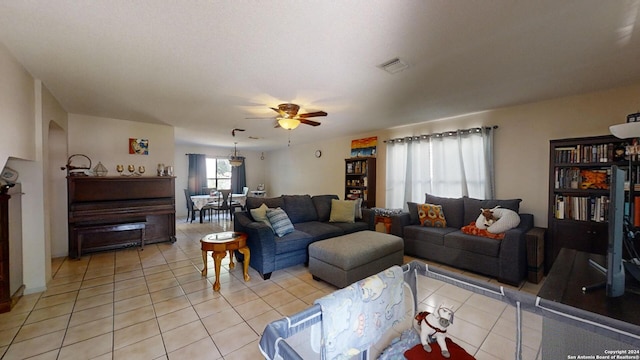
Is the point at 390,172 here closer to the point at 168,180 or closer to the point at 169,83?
the point at 169,83

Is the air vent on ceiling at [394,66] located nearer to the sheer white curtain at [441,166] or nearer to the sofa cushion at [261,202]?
the sheer white curtain at [441,166]

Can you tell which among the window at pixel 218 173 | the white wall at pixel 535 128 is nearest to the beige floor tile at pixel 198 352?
the white wall at pixel 535 128

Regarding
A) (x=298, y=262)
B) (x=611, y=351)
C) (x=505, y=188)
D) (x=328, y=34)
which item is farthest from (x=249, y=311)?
(x=505, y=188)

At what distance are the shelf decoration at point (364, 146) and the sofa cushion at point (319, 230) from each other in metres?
2.21

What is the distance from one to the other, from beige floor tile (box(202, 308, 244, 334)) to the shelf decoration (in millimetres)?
4057

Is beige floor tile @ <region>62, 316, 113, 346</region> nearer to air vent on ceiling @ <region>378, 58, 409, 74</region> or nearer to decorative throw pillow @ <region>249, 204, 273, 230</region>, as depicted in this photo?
decorative throw pillow @ <region>249, 204, 273, 230</region>

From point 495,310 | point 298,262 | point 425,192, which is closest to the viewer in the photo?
point 495,310

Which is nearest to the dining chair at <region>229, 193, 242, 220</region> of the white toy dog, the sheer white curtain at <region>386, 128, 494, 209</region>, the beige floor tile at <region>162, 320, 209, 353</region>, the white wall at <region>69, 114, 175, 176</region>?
the white wall at <region>69, 114, 175, 176</region>

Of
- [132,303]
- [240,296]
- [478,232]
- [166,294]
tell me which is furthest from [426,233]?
[132,303]

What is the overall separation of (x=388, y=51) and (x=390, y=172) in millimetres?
3229

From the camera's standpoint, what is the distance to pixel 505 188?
352cm

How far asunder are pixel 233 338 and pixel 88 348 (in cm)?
104

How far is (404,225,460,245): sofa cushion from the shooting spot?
3.36 m

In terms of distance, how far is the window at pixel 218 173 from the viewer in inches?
314
